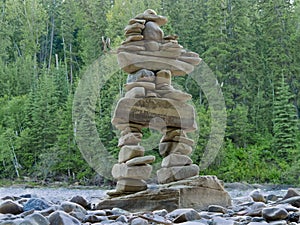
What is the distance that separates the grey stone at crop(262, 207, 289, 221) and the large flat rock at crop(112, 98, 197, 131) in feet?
5.95

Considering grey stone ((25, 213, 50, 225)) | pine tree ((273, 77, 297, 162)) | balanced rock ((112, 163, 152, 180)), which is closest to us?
grey stone ((25, 213, 50, 225))

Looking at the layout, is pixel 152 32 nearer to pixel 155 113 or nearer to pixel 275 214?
pixel 155 113

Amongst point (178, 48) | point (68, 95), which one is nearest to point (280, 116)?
point (68, 95)

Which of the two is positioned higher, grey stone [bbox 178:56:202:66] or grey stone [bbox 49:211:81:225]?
grey stone [bbox 178:56:202:66]

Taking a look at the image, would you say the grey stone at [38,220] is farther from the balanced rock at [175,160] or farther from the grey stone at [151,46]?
the grey stone at [151,46]

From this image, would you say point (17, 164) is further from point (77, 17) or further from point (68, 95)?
point (77, 17)

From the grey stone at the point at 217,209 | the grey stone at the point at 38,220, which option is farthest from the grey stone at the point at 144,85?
the grey stone at the point at 38,220

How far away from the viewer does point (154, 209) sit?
12.9 feet

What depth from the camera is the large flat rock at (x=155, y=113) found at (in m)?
4.39

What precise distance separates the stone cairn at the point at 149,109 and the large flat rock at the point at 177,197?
0.68 feet

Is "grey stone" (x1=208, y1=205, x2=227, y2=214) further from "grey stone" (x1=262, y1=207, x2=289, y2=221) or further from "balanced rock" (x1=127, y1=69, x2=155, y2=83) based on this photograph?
"balanced rock" (x1=127, y1=69, x2=155, y2=83)

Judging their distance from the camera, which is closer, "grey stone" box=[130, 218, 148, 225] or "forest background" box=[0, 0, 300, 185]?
"grey stone" box=[130, 218, 148, 225]

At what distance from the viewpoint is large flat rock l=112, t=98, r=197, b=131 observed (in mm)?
4387

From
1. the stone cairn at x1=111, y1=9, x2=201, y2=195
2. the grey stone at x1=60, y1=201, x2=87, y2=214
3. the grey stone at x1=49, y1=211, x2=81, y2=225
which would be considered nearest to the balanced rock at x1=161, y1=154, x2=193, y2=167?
the stone cairn at x1=111, y1=9, x2=201, y2=195
